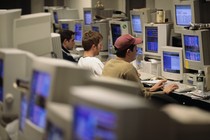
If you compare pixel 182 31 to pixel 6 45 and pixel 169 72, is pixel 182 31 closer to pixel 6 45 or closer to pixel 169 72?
pixel 169 72

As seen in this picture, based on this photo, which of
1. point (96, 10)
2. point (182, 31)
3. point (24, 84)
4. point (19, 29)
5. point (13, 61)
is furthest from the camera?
point (96, 10)

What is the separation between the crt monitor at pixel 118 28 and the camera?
6859 mm

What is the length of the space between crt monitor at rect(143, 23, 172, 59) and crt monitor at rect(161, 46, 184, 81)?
8.0 inches

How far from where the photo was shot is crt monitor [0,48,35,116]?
100 inches

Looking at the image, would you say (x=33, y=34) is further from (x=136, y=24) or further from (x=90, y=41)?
(x=136, y=24)

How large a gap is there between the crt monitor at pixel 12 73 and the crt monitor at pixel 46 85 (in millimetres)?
452

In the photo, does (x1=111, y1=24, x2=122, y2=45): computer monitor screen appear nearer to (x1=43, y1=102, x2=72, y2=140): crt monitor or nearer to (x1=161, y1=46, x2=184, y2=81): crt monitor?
(x1=161, y1=46, x2=184, y2=81): crt monitor

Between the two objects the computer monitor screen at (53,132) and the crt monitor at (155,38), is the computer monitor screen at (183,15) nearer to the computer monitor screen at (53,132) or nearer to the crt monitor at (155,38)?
the crt monitor at (155,38)

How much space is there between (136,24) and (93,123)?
18.0 ft

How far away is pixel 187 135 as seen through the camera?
1408 millimetres

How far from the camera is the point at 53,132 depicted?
5.34 feet

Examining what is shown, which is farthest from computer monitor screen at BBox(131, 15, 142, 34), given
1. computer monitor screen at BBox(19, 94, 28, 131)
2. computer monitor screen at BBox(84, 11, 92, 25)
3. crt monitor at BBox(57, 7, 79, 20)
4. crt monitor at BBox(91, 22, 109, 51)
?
computer monitor screen at BBox(19, 94, 28, 131)

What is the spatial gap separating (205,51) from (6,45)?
268 centimetres

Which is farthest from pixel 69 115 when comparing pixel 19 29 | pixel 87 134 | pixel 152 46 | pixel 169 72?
pixel 152 46
